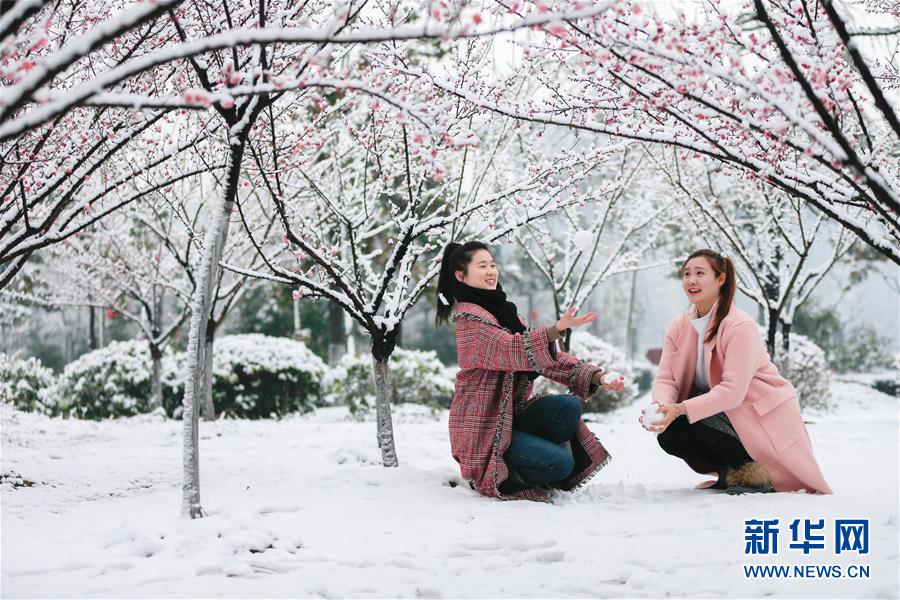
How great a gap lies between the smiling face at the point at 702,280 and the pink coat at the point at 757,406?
14 centimetres

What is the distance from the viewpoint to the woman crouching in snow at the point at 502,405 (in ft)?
11.3

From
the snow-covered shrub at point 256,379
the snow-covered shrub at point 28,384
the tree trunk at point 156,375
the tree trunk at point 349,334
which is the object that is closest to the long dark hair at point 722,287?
the snow-covered shrub at point 256,379

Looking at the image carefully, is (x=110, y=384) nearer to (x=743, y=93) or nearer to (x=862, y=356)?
(x=743, y=93)

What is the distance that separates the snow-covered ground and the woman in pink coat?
6.7 inches

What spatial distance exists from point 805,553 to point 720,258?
1570 millimetres

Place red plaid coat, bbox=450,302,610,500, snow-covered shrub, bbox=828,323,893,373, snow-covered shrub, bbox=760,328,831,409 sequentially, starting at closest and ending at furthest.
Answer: red plaid coat, bbox=450,302,610,500, snow-covered shrub, bbox=760,328,831,409, snow-covered shrub, bbox=828,323,893,373

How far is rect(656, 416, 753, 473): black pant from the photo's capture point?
3492 millimetres

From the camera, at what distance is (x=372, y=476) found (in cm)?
391

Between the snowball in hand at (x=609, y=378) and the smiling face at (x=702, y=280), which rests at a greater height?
→ the smiling face at (x=702, y=280)

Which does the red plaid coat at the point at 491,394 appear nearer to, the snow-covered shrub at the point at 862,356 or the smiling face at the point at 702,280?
the smiling face at the point at 702,280

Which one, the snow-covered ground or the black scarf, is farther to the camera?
the black scarf

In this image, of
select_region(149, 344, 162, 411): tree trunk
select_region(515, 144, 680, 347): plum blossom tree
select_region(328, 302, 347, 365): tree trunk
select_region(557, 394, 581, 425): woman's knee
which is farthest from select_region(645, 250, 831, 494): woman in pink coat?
select_region(328, 302, 347, 365): tree trunk

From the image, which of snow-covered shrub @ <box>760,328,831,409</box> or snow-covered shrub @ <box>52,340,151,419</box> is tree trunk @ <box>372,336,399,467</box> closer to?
snow-covered shrub @ <box>52,340,151,419</box>

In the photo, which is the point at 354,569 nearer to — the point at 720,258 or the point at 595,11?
the point at 595,11
